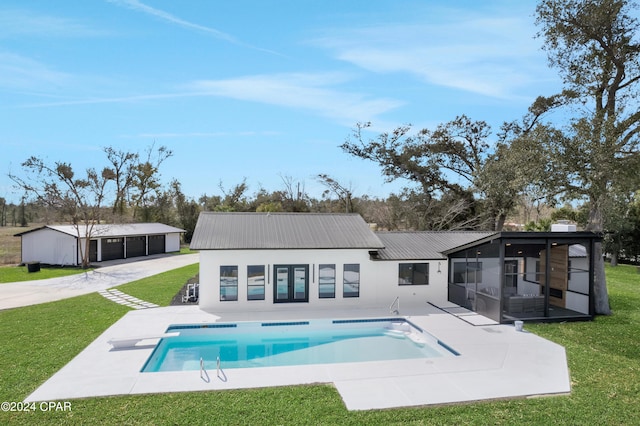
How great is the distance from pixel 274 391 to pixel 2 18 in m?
13.0

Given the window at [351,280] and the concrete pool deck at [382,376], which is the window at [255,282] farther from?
the concrete pool deck at [382,376]

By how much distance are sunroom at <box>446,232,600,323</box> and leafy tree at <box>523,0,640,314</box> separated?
1109 mm

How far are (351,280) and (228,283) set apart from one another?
15.1 ft

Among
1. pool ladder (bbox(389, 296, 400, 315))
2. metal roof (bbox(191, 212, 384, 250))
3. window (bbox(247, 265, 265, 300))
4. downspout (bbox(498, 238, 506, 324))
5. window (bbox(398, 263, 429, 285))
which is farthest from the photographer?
window (bbox(398, 263, 429, 285))

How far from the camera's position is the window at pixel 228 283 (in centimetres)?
1434

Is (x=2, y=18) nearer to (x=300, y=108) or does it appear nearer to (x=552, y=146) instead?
(x=300, y=108)

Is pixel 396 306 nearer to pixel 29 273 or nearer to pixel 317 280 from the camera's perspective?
pixel 317 280

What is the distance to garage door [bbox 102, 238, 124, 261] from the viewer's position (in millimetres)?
27578

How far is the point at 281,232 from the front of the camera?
1578cm

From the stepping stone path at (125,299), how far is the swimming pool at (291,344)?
340 cm

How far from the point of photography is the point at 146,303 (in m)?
15.2

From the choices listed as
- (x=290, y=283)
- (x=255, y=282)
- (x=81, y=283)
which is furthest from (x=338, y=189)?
(x=255, y=282)

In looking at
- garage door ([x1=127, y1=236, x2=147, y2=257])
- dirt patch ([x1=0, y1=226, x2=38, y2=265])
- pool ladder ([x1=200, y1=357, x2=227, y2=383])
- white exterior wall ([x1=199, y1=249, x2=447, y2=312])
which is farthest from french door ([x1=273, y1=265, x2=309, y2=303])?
dirt patch ([x1=0, y1=226, x2=38, y2=265])

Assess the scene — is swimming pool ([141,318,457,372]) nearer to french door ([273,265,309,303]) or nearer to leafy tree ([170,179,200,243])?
french door ([273,265,309,303])
